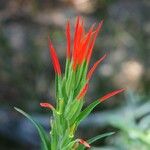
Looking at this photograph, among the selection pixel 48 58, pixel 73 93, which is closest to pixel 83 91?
pixel 73 93

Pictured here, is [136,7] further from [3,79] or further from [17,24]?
[3,79]

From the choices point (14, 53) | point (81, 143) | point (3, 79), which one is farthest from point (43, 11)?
point (81, 143)

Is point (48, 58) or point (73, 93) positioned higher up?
point (73, 93)

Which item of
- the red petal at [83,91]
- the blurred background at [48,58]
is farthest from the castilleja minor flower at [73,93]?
the blurred background at [48,58]

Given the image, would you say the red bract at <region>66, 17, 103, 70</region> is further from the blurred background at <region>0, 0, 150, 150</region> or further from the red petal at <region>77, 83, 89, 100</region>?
the blurred background at <region>0, 0, 150, 150</region>

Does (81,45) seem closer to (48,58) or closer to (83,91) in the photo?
(83,91)

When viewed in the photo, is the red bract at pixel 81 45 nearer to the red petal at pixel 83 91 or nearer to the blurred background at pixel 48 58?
the red petal at pixel 83 91

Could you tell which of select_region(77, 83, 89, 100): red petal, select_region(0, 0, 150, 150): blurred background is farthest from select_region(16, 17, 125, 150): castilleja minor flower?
select_region(0, 0, 150, 150): blurred background
